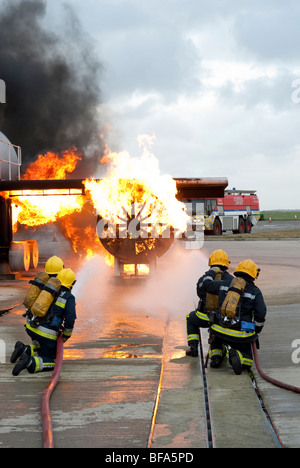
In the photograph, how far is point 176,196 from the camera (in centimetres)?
1480

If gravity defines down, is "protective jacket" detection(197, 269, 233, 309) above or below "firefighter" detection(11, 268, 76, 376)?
above

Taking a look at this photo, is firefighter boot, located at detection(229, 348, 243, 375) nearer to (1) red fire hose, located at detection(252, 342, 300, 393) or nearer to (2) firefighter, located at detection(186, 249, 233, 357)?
(1) red fire hose, located at detection(252, 342, 300, 393)

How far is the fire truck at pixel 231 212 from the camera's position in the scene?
134 feet

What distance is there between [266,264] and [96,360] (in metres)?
13.3

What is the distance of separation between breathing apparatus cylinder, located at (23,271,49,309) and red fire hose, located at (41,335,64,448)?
20.5 inches

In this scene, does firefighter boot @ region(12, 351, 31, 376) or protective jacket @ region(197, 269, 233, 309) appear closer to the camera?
firefighter boot @ region(12, 351, 31, 376)

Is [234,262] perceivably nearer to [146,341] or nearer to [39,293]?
[146,341]

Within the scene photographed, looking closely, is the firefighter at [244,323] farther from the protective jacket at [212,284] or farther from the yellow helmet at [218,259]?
the yellow helmet at [218,259]

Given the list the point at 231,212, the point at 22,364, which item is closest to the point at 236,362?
the point at 22,364

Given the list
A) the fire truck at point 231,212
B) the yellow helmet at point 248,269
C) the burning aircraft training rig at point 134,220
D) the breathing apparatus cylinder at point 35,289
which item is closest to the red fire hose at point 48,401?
the breathing apparatus cylinder at point 35,289

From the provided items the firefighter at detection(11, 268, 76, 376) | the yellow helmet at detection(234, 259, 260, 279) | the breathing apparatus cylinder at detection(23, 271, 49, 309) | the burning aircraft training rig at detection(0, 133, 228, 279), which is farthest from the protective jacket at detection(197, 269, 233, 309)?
the burning aircraft training rig at detection(0, 133, 228, 279)

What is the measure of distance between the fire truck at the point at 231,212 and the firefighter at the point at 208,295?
31921 millimetres

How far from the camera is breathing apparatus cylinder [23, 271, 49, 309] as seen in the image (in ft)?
21.3
